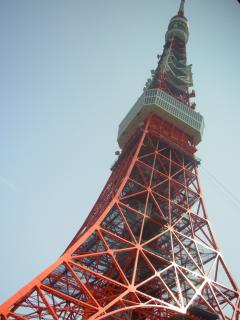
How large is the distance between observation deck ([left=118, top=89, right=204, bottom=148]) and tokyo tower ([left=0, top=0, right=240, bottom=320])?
7 cm

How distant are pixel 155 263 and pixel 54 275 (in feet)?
15.9

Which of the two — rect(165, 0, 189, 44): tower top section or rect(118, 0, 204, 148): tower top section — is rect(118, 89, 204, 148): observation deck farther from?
rect(165, 0, 189, 44): tower top section

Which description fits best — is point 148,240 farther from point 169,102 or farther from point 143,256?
point 169,102

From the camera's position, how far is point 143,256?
1602 cm

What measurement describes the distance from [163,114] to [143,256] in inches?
480

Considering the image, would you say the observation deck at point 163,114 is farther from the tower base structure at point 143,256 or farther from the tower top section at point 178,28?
the tower top section at point 178,28

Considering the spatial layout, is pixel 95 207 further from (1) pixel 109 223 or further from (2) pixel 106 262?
(2) pixel 106 262

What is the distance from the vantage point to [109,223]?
65.1ft

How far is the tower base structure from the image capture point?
14.1 m

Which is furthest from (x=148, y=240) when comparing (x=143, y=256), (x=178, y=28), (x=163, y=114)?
(x=178, y=28)

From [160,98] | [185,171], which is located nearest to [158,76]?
[160,98]

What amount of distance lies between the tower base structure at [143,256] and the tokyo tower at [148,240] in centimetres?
5

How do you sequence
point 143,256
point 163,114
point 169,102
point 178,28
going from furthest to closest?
point 178,28
point 169,102
point 163,114
point 143,256

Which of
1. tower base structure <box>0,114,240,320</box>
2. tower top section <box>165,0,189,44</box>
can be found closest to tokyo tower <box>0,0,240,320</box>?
tower base structure <box>0,114,240,320</box>
